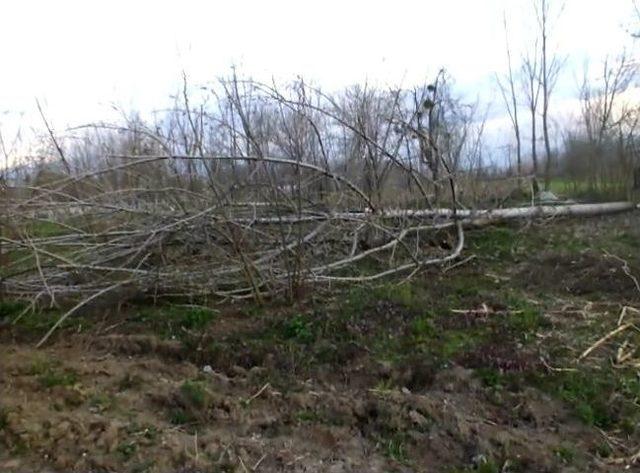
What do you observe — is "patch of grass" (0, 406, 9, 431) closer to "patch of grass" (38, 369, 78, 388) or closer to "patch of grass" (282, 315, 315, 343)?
"patch of grass" (38, 369, 78, 388)

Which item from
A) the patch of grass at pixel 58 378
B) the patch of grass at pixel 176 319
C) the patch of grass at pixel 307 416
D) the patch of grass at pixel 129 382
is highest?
the patch of grass at pixel 176 319

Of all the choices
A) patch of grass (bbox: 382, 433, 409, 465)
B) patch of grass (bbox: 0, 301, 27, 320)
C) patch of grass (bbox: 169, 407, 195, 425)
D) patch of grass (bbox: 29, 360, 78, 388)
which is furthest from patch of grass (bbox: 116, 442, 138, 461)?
patch of grass (bbox: 0, 301, 27, 320)

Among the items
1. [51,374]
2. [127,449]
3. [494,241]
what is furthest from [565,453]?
[494,241]

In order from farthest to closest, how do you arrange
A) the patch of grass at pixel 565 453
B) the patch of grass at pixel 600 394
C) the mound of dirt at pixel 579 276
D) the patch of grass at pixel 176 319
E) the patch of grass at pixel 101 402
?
the mound of dirt at pixel 579 276 → the patch of grass at pixel 176 319 → the patch of grass at pixel 101 402 → the patch of grass at pixel 600 394 → the patch of grass at pixel 565 453

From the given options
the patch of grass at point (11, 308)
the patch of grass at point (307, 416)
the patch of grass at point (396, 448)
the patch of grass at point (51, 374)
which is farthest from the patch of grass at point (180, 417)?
the patch of grass at point (11, 308)

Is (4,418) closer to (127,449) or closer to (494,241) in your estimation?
(127,449)

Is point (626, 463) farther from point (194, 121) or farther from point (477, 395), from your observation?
point (194, 121)

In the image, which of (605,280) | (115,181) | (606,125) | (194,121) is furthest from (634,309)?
(606,125)

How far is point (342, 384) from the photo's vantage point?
430 cm

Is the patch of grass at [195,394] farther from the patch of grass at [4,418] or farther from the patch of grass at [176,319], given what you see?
the patch of grass at [176,319]

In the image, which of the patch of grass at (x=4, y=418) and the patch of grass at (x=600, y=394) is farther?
the patch of grass at (x=600, y=394)

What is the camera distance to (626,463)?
10.5 ft

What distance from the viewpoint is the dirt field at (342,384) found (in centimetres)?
330

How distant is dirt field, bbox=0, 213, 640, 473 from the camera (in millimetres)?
3305
